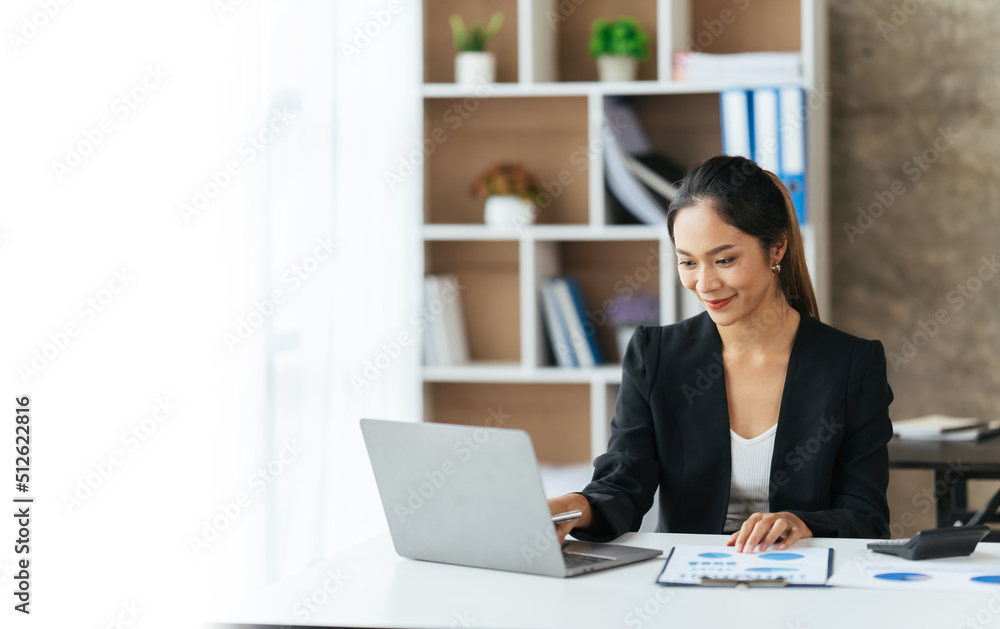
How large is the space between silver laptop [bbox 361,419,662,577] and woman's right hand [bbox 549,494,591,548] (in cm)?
5

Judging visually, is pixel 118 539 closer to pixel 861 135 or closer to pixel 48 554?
pixel 48 554

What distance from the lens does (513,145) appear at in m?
3.53

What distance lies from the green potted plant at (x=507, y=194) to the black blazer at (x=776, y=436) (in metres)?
1.47

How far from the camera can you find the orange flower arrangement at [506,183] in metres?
3.35

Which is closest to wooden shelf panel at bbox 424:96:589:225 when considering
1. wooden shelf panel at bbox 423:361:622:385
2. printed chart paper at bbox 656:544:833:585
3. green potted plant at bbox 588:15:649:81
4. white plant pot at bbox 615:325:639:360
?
green potted plant at bbox 588:15:649:81

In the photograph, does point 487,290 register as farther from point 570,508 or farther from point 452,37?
point 570,508

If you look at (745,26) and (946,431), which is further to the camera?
(745,26)

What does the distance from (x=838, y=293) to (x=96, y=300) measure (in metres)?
2.52

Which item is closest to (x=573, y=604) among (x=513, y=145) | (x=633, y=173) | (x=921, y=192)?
(x=633, y=173)

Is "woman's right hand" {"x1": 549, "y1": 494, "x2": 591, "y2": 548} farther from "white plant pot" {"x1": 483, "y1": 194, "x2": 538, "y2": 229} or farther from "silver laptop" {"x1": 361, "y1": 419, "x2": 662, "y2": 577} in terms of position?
"white plant pot" {"x1": 483, "y1": 194, "x2": 538, "y2": 229}

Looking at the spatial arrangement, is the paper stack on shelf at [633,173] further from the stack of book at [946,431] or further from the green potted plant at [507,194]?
the stack of book at [946,431]

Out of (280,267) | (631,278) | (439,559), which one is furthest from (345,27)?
(439,559)

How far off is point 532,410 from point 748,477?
5.84ft

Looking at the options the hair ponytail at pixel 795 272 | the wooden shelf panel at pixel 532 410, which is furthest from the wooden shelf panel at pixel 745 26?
the hair ponytail at pixel 795 272
